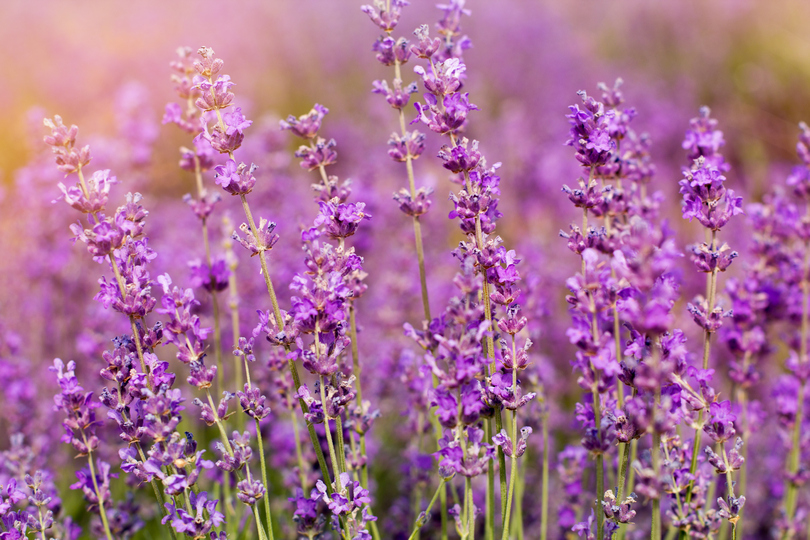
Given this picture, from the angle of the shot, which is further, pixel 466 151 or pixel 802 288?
pixel 802 288

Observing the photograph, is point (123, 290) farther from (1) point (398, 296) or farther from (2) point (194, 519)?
(1) point (398, 296)

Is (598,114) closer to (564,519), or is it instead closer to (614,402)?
(614,402)

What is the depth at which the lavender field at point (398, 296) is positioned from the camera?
149 centimetres

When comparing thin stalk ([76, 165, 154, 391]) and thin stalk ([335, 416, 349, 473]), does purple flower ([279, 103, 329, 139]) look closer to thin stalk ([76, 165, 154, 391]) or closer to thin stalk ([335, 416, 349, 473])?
thin stalk ([76, 165, 154, 391])

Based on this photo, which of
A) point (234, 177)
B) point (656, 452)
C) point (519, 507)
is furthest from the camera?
point (519, 507)

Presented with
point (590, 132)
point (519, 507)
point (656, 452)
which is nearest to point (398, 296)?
point (519, 507)

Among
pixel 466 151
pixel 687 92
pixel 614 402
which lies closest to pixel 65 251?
pixel 466 151

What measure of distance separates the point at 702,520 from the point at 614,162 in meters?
0.95

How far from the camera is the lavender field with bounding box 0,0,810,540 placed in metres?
1.49

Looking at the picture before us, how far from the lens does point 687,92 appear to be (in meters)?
6.79

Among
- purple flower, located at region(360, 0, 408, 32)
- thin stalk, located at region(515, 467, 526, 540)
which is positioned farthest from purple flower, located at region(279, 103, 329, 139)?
thin stalk, located at region(515, 467, 526, 540)

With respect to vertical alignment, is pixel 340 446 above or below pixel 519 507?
above

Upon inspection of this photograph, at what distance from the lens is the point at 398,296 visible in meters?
3.67

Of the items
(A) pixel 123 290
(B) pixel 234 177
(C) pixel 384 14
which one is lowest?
(A) pixel 123 290
